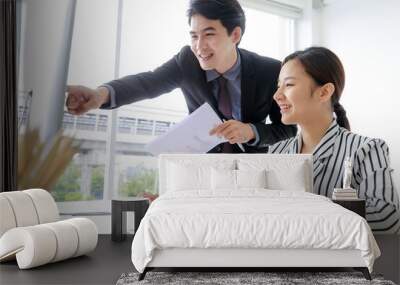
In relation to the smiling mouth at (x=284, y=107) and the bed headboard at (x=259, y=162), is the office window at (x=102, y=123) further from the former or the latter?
the smiling mouth at (x=284, y=107)

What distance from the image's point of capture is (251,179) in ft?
15.6

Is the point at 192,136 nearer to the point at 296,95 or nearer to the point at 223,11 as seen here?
the point at 296,95

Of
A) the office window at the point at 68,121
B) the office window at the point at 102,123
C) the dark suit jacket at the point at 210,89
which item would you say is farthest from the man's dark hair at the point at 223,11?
the office window at the point at 68,121

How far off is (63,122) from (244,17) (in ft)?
8.03

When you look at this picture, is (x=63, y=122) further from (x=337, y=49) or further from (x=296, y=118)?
(x=337, y=49)

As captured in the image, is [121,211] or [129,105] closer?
[121,211]

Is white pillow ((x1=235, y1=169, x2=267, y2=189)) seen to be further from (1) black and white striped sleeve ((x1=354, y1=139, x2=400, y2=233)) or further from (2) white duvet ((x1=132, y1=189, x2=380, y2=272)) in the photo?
(2) white duvet ((x1=132, y1=189, x2=380, y2=272))

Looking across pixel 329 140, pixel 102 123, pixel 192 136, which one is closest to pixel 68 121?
pixel 102 123

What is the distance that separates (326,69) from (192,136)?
171 cm

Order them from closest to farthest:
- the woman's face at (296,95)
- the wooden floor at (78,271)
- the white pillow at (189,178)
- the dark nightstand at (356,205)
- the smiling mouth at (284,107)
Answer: the wooden floor at (78,271) < the dark nightstand at (356,205) < the white pillow at (189,178) < the woman's face at (296,95) < the smiling mouth at (284,107)

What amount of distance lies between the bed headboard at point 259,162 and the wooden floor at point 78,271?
47.0 inches

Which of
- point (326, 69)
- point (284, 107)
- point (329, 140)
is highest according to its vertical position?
point (326, 69)

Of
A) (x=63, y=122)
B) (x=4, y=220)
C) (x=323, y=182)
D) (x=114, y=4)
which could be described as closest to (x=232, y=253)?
(x=4, y=220)

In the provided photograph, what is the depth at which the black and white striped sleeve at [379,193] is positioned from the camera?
5.16 metres
